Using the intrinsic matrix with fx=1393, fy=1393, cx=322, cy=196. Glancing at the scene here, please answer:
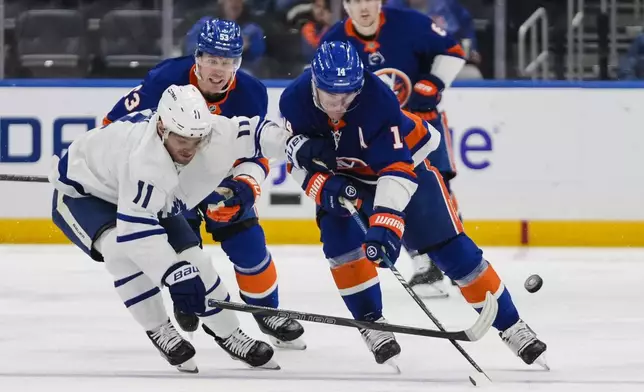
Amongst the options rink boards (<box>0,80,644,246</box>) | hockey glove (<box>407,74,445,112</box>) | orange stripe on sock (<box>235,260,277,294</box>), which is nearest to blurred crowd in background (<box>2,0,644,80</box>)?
rink boards (<box>0,80,644,246</box>)

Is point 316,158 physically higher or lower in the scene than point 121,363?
higher

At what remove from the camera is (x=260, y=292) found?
4457 millimetres

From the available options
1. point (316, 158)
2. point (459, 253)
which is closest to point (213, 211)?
point (316, 158)

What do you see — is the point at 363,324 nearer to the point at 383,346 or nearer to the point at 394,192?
the point at 383,346

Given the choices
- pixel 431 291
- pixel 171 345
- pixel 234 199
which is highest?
pixel 234 199

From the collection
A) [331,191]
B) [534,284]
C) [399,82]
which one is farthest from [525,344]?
[399,82]

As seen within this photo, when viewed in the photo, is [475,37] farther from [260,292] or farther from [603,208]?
[260,292]

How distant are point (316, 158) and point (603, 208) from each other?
3.44m

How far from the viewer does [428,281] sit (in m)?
5.72

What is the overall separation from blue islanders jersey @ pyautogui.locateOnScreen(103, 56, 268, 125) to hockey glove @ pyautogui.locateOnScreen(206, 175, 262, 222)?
1.13ft

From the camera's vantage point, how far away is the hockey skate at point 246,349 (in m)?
4.01

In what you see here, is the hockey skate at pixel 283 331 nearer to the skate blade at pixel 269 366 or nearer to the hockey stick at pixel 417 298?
the skate blade at pixel 269 366

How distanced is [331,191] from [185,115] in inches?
21.2

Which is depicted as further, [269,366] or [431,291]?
[431,291]
